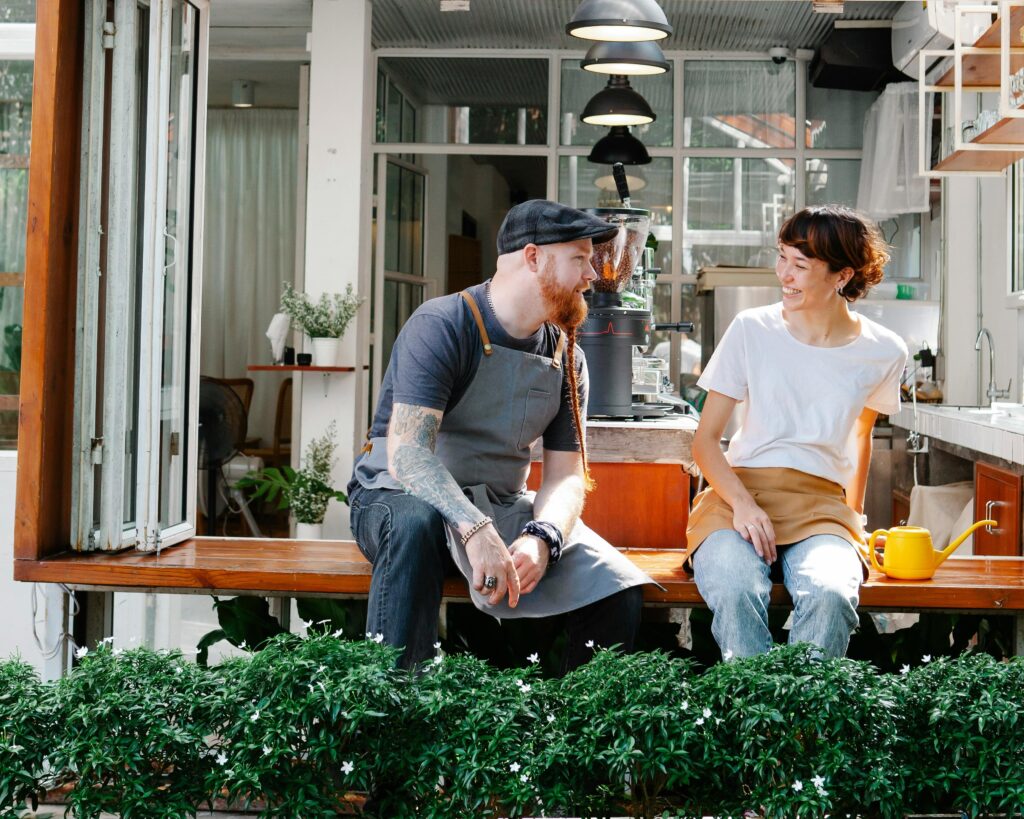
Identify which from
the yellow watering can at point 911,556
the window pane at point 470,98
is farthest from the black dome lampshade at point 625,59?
the window pane at point 470,98

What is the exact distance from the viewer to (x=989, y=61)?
13.3 feet

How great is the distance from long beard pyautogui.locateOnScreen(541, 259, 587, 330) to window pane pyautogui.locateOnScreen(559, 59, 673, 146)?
18.5ft

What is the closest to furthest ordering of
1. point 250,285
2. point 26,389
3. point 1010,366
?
point 26,389
point 1010,366
point 250,285

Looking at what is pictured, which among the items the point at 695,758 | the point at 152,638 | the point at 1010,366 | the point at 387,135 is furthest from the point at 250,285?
the point at 695,758

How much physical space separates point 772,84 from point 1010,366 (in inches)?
116

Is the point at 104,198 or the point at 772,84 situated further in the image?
the point at 772,84

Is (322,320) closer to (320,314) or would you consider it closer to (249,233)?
(320,314)

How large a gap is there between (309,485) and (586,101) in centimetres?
329

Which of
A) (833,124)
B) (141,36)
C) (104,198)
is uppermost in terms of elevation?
(833,124)

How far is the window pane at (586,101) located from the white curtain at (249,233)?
2.56 metres

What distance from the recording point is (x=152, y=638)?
3396 mm

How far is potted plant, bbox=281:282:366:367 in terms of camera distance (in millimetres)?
6789

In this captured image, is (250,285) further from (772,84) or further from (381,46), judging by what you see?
(772,84)

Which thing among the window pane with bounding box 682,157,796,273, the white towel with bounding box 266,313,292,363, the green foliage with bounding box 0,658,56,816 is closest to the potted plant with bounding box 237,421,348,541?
the white towel with bounding box 266,313,292,363
